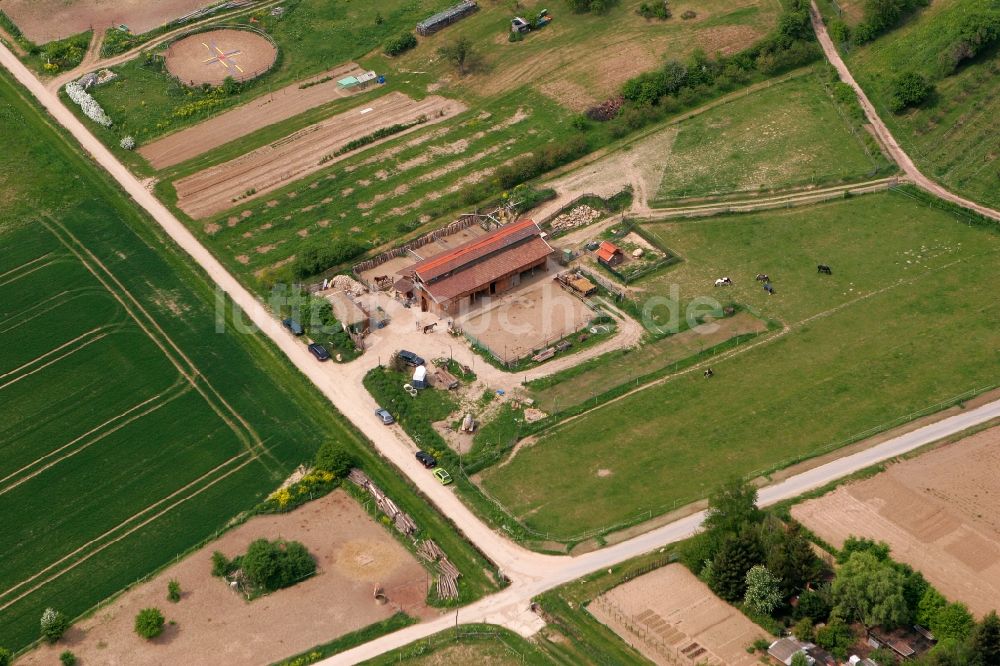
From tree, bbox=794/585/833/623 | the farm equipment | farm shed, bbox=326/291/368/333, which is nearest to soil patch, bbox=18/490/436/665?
farm shed, bbox=326/291/368/333

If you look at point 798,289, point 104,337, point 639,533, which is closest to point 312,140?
point 104,337

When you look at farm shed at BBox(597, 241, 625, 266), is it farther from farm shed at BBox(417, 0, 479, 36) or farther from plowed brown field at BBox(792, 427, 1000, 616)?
farm shed at BBox(417, 0, 479, 36)

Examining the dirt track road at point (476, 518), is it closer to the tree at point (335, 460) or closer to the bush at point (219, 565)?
the tree at point (335, 460)

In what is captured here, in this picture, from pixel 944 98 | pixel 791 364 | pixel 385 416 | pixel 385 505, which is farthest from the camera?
pixel 944 98

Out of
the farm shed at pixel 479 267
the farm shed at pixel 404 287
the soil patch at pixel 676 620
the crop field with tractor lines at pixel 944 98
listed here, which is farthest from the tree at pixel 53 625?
the crop field with tractor lines at pixel 944 98

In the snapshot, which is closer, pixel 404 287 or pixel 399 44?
pixel 404 287

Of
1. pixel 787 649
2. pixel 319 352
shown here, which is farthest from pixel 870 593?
pixel 319 352

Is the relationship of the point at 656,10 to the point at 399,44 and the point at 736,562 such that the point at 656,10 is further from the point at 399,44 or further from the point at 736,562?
the point at 736,562

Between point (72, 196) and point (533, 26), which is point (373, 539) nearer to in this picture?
point (72, 196)
